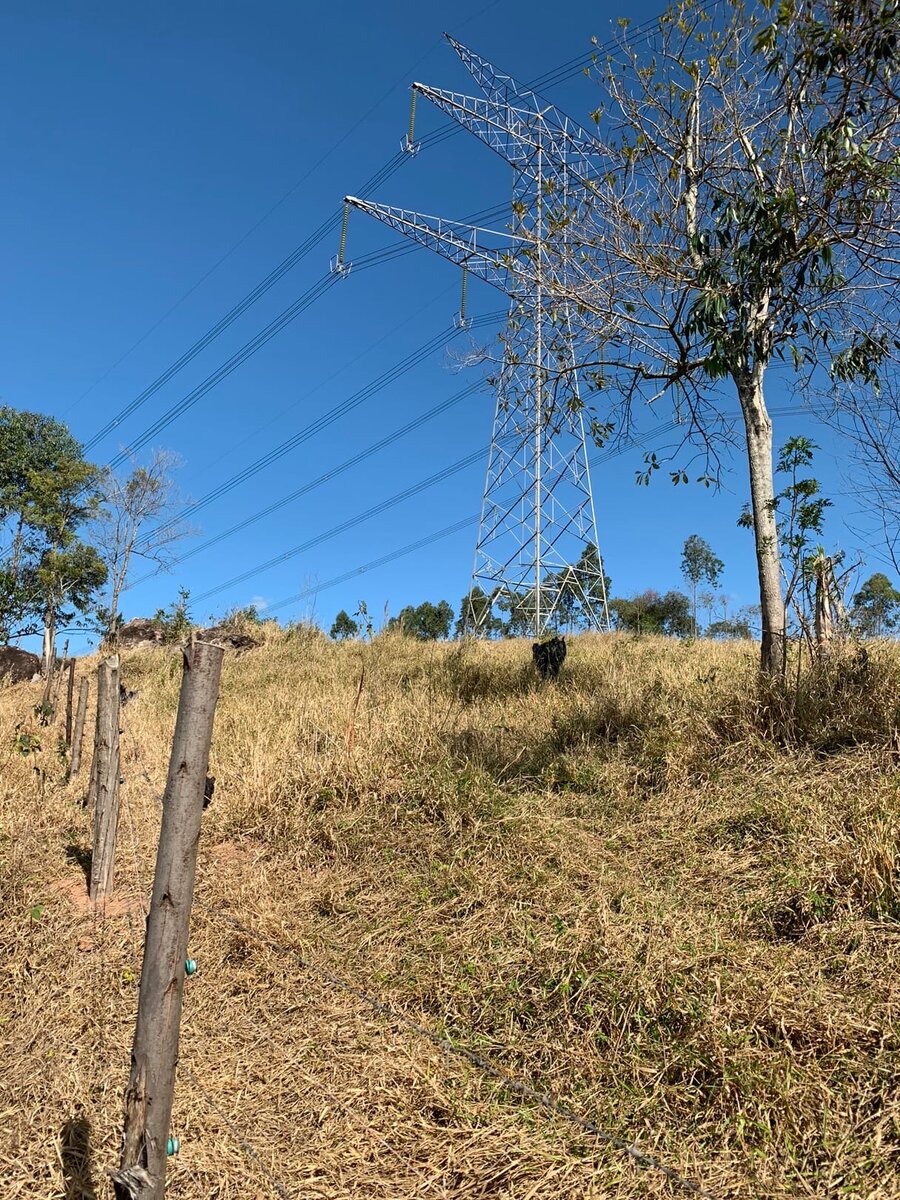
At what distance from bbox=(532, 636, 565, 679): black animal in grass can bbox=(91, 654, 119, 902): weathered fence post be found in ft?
16.4

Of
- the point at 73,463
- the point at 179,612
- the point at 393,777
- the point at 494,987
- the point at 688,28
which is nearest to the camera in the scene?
the point at 494,987

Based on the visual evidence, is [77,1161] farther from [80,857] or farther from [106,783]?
[80,857]

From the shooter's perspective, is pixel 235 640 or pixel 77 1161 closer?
pixel 77 1161

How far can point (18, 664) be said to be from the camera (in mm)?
16406

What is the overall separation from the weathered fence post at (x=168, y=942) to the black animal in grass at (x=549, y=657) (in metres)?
7.13

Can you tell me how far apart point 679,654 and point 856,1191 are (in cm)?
780

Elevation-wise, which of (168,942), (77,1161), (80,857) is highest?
(168,942)

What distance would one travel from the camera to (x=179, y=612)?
1741 centimetres

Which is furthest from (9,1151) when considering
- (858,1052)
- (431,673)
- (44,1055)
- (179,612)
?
(179,612)

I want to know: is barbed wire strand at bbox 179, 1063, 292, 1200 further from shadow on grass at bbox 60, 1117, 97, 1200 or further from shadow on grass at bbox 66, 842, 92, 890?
shadow on grass at bbox 66, 842, 92, 890

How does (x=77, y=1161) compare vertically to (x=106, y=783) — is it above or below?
below

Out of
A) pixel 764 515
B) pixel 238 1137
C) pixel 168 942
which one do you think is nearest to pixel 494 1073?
pixel 238 1137

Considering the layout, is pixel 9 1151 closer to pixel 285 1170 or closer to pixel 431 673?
pixel 285 1170

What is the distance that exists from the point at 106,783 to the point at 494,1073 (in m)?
3.70
